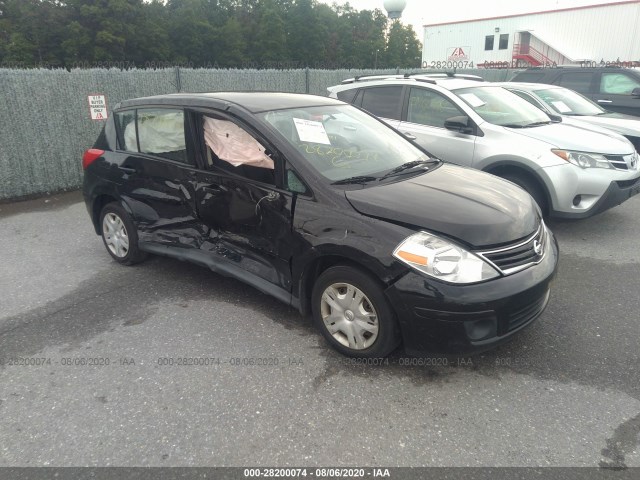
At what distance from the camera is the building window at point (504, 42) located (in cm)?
3247

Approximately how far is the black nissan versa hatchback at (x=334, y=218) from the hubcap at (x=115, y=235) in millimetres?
52

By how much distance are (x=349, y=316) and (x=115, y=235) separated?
2.88 m

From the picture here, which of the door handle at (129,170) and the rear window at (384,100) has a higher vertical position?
the rear window at (384,100)

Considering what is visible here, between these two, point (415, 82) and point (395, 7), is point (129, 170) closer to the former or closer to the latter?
point (415, 82)

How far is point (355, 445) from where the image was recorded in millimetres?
2383

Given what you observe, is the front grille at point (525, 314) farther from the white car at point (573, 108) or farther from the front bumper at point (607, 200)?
the white car at point (573, 108)

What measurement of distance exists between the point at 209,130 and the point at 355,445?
257 cm

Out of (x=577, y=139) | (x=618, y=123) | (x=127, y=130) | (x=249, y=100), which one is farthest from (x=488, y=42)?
(x=249, y=100)

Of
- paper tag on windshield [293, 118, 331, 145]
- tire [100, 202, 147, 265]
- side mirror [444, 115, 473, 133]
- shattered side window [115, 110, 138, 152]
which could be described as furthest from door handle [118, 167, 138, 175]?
side mirror [444, 115, 473, 133]

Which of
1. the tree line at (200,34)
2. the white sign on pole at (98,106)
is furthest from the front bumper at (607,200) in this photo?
the tree line at (200,34)

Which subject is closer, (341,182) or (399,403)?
(399,403)

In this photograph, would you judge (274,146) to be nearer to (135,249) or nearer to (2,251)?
(135,249)

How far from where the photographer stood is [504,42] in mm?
32750

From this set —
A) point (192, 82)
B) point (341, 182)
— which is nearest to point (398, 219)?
point (341, 182)
